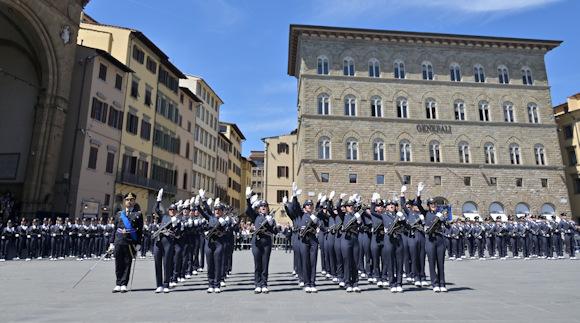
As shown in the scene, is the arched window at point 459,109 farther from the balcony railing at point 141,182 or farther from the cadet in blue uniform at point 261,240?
the cadet in blue uniform at point 261,240

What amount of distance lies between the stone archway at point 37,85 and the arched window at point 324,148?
71.9 ft

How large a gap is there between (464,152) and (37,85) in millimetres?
37928

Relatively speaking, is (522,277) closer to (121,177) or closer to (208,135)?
(121,177)

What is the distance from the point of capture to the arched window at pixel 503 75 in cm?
4191

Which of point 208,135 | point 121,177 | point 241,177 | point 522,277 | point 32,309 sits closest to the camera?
point 32,309

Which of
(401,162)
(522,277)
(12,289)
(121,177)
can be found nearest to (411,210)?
(522,277)

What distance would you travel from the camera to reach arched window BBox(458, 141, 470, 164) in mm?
39469

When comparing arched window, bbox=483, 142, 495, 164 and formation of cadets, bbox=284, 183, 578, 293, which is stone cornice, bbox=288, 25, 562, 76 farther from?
formation of cadets, bbox=284, 183, 578, 293

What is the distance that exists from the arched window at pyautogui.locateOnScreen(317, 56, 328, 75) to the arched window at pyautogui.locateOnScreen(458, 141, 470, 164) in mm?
15725

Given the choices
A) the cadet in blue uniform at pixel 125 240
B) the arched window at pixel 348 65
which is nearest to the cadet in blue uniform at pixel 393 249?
the cadet in blue uniform at pixel 125 240

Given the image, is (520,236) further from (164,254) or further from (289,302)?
(164,254)

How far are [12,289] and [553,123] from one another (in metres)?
47.5

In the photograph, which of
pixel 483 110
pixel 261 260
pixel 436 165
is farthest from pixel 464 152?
pixel 261 260

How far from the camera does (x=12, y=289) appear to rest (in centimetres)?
938
